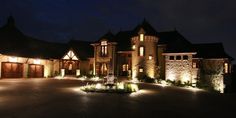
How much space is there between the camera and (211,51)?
3403 centimetres

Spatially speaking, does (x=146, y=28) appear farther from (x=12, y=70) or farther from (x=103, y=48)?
(x=12, y=70)

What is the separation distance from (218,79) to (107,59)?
16029mm

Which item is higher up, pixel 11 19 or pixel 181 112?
pixel 11 19

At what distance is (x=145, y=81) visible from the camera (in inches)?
1198

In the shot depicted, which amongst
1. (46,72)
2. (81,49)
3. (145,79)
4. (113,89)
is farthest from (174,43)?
(46,72)

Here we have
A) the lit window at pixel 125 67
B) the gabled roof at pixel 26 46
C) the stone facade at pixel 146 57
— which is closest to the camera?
the stone facade at pixel 146 57

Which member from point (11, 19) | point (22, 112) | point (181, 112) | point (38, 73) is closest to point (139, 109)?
point (181, 112)

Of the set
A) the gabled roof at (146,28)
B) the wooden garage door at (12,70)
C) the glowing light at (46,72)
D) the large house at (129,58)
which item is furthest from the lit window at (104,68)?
the wooden garage door at (12,70)

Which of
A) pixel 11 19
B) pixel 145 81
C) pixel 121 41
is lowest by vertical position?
pixel 145 81

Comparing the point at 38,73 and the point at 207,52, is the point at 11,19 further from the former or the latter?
the point at 207,52

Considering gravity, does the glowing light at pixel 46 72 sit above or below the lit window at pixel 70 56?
below

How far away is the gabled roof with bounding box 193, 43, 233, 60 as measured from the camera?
32.6 metres

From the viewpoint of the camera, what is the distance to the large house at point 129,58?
103 ft

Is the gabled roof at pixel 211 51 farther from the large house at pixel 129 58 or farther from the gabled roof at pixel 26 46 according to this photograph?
the gabled roof at pixel 26 46
